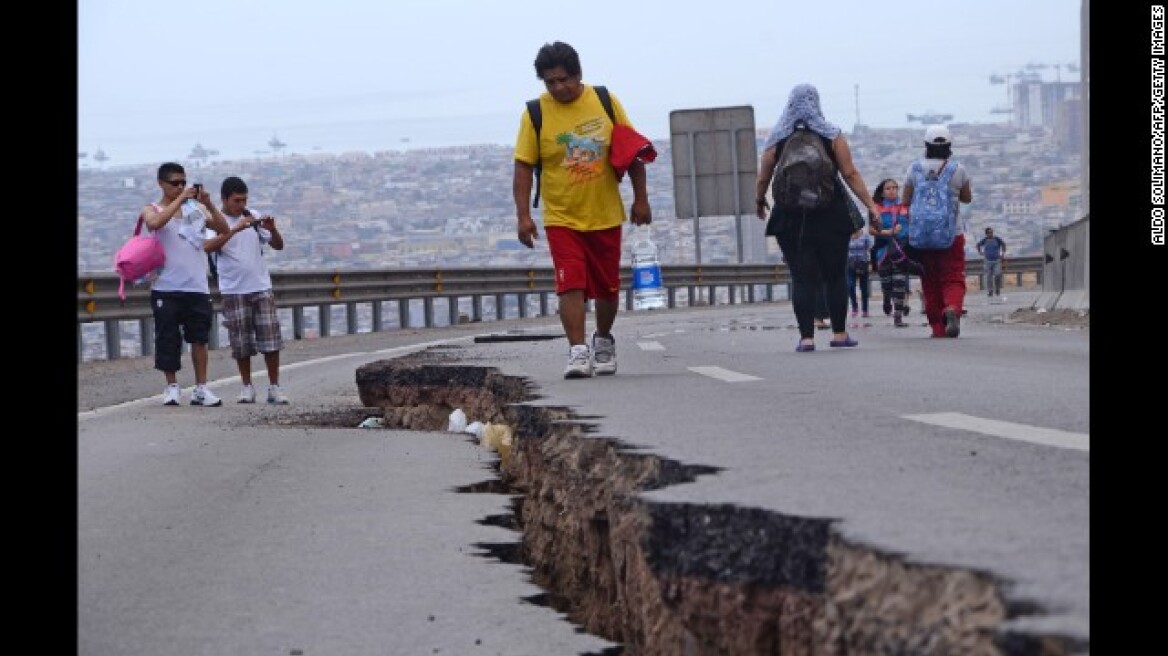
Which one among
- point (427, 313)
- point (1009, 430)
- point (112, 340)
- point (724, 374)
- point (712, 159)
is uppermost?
point (712, 159)

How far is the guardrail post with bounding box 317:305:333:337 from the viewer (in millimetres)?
27844

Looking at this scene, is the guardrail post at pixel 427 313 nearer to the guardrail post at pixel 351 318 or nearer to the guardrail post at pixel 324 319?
the guardrail post at pixel 351 318

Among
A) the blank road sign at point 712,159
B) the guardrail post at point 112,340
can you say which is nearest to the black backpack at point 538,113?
the guardrail post at point 112,340

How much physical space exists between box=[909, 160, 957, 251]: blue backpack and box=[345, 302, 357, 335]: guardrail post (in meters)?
13.6

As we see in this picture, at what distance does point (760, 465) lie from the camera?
5.63 metres

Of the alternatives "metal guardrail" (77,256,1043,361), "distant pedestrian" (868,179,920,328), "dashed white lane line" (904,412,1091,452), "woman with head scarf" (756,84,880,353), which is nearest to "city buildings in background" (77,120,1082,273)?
"metal guardrail" (77,256,1043,361)

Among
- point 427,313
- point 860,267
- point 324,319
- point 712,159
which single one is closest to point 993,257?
point 712,159

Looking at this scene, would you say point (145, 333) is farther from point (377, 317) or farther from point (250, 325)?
point (250, 325)

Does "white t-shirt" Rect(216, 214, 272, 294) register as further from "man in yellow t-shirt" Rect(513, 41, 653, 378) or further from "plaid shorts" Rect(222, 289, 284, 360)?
"man in yellow t-shirt" Rect(513, 41, 653, 378)

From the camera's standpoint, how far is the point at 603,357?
1095 cm

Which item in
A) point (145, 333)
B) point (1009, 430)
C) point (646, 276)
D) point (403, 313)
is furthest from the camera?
point (646, 276)

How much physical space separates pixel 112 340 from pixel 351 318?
7.21 metres

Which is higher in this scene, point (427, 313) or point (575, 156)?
point (575, 156)
